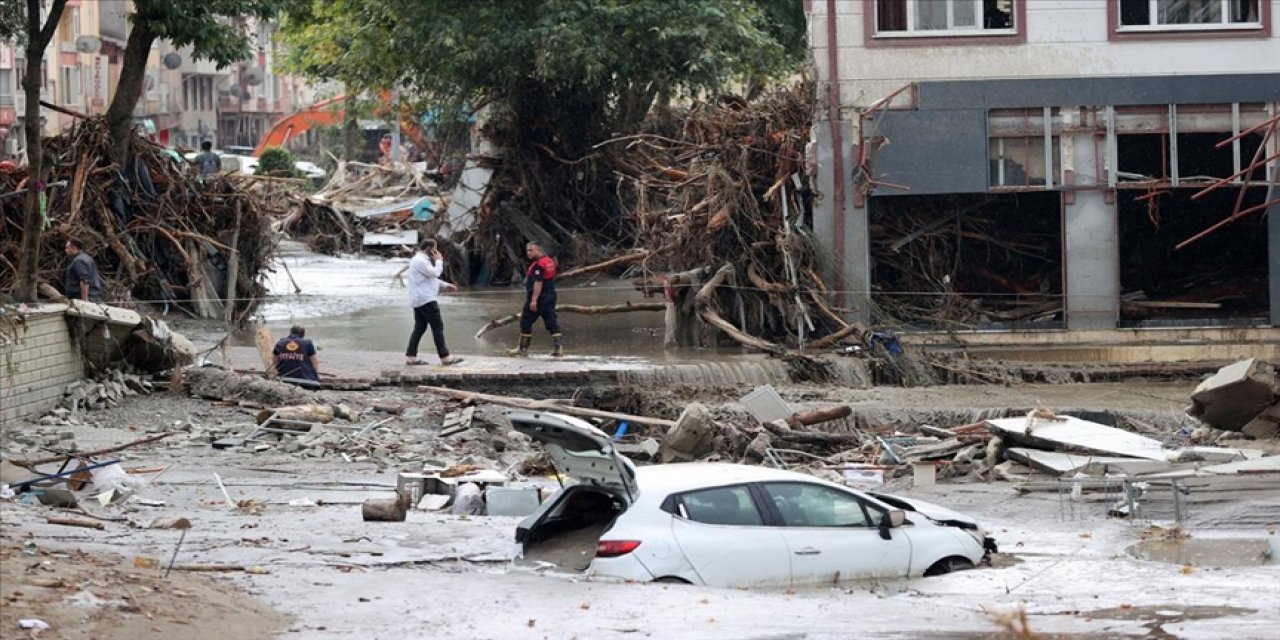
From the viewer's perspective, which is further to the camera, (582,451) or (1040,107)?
(1040,107)

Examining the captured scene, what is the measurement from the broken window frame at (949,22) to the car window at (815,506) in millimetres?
14480

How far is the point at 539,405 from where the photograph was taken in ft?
65.6

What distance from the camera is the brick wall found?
17969 mm

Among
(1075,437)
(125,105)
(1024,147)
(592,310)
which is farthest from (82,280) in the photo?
(1024,147)

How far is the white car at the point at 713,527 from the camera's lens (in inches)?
455

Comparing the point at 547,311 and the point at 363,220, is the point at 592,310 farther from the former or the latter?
the point at 363,220

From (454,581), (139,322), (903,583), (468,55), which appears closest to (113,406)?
(139,322)

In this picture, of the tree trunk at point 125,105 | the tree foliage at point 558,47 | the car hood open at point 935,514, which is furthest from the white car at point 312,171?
the car hood open at point 935,514

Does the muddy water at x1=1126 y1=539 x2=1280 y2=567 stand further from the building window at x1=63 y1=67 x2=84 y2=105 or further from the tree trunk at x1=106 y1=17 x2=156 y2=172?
the building window at x1=63 y1=67 x2=84 y2=105

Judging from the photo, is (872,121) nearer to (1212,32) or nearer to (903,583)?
(1212,32)

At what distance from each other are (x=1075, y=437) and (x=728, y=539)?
7.25 m

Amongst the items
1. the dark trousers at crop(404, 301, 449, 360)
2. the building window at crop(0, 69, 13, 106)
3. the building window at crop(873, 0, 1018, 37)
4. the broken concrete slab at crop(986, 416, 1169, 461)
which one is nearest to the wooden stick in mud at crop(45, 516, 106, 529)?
the dark trousers at crop(404, 301, 449, 360)

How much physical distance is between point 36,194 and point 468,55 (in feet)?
48.5

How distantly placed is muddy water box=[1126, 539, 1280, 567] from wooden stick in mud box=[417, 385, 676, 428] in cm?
629
